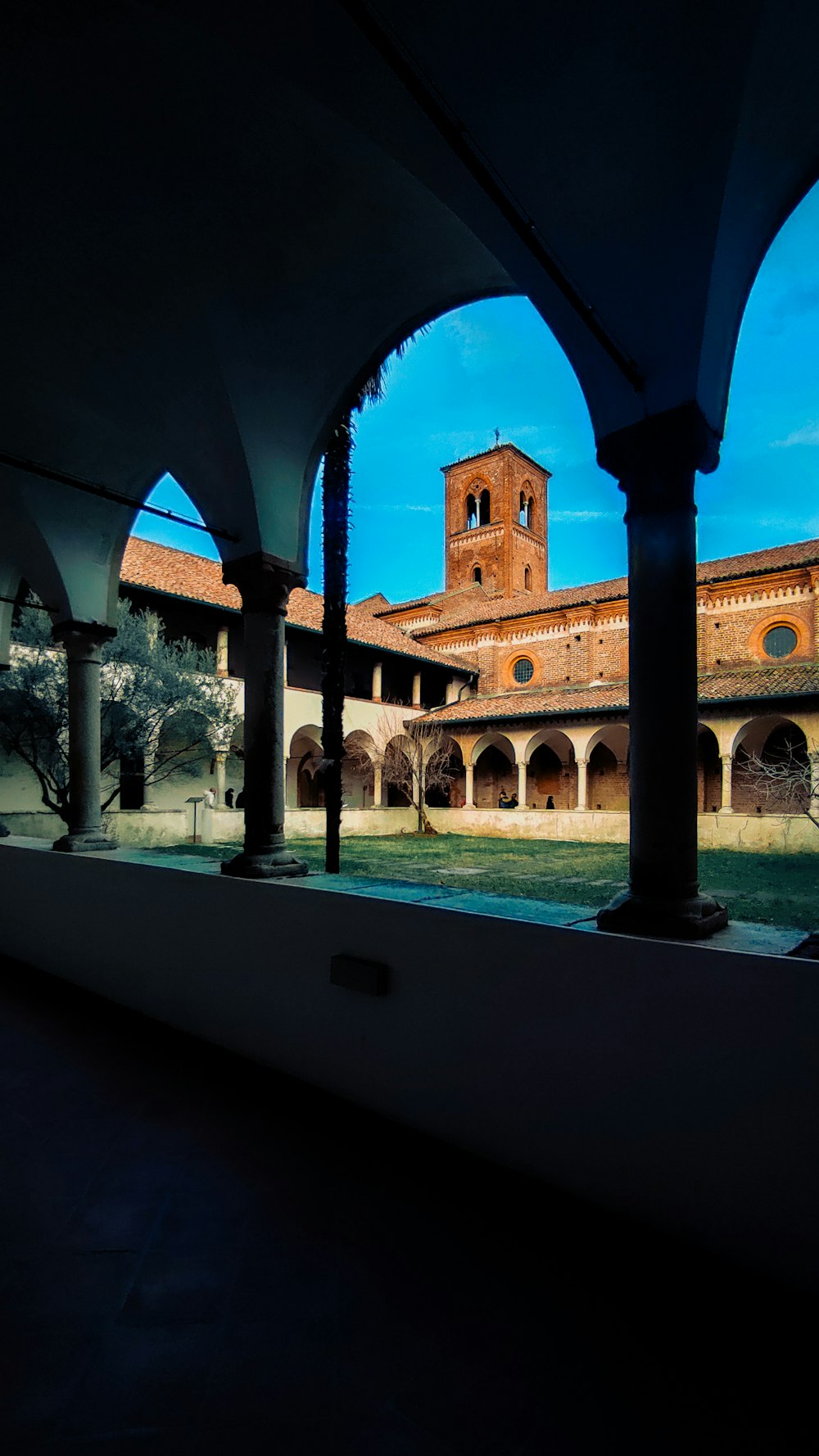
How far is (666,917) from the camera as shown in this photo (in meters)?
2.30

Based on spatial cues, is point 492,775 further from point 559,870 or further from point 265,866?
point 265,866

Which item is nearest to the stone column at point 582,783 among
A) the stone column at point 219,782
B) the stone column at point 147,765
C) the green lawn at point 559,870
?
the green lawn at point 559,870

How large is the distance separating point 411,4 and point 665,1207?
147 inches

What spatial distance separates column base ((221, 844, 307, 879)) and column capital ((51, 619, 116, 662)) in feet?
8.84

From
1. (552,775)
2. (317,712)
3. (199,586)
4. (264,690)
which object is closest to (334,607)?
(264,690)

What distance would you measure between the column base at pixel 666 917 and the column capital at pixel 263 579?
2.57 m

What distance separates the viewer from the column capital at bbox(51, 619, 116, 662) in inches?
219

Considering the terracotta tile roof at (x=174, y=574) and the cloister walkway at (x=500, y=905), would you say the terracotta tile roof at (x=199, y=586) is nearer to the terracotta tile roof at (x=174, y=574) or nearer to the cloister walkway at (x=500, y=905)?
the terracotta tile roof at (x=174, y=574)

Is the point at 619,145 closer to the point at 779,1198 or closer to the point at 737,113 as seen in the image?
the point at 737,113

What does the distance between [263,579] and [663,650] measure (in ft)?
7.93

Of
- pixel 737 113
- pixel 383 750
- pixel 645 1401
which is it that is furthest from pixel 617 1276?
pixel 383 750

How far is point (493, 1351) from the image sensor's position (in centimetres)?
174

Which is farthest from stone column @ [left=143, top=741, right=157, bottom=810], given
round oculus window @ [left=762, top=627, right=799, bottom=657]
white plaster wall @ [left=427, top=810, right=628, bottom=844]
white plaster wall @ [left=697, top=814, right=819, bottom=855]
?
round oculus window @ [left=762, top=627, right=799, bottom=657]

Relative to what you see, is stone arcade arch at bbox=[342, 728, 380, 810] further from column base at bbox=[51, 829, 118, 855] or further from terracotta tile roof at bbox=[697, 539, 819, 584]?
column base at bbox=[51, 829, 118, 855]
